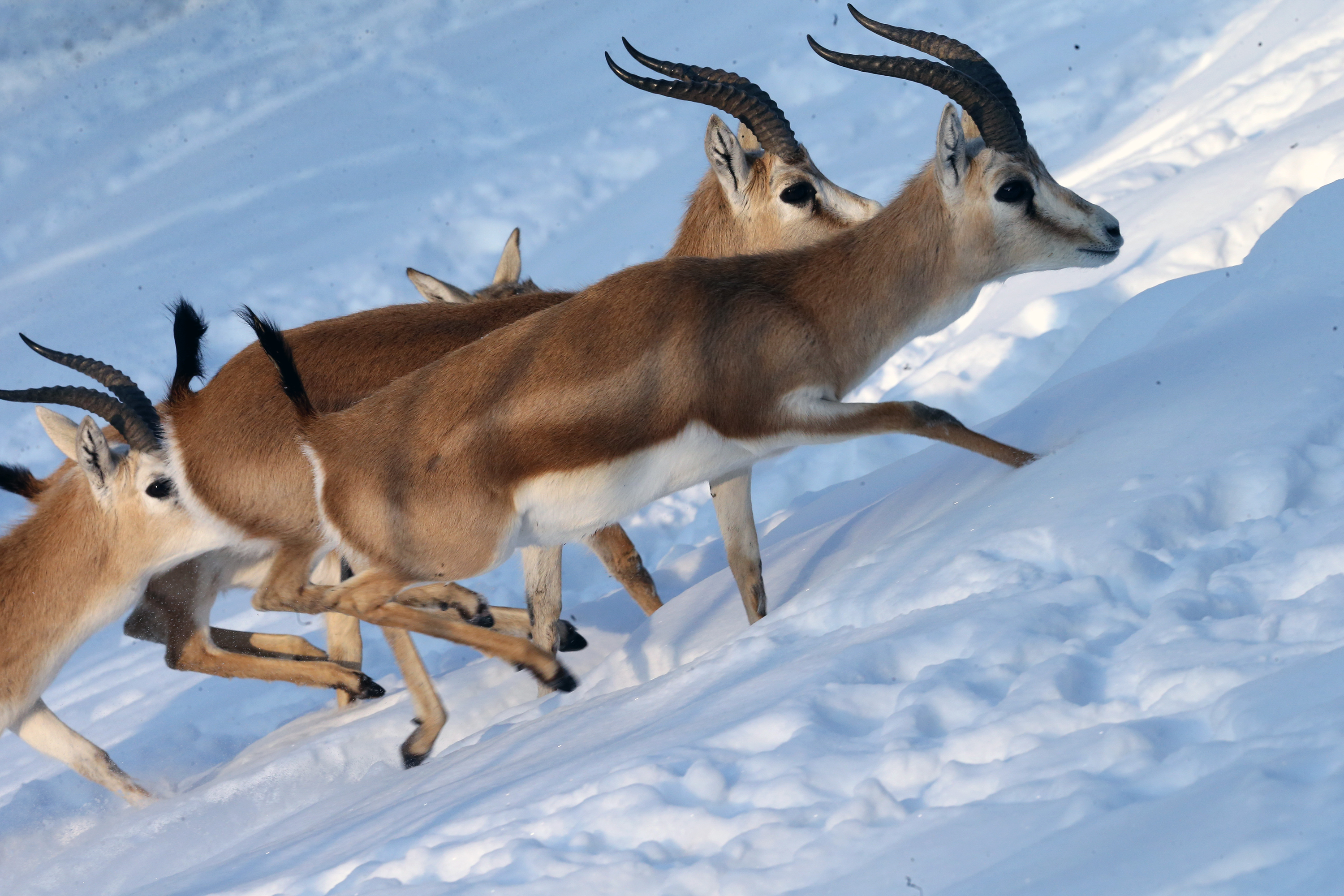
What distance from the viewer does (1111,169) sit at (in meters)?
10.8

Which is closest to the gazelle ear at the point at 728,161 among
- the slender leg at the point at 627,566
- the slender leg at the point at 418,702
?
the slender leg at the point at 627,566

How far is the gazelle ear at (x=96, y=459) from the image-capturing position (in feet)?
18.2

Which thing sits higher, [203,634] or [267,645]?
[203,634]

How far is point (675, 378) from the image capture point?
15.7ft

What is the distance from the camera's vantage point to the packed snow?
2.86 m

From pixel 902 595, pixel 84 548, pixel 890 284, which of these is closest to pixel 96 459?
pixel 84 548

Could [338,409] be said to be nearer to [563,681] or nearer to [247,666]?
[563,681]

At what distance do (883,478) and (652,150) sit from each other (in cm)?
873

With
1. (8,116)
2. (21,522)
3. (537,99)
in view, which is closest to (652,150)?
Result: (537,99)

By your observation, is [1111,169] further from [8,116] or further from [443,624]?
[8,116]

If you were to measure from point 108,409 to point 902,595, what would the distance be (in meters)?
3.69

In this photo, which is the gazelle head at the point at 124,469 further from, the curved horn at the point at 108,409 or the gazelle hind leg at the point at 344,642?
the gazelle hind leg at the point at 344,642

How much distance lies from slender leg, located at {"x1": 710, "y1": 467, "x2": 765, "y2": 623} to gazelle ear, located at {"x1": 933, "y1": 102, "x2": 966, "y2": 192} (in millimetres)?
1551

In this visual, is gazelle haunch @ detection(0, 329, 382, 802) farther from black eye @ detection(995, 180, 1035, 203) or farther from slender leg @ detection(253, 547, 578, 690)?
black eye @ detection(995, 180, 1035, 203)
